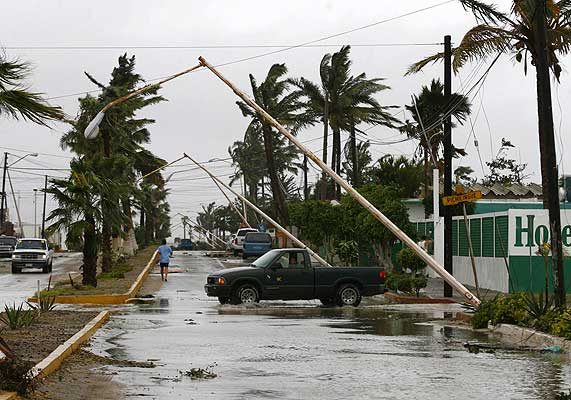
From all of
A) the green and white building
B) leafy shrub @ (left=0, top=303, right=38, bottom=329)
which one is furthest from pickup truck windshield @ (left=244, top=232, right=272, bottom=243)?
leafy shrub @ (left=0, top=303, right=38, bottom=329)

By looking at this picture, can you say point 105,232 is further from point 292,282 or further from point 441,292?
point 292,282

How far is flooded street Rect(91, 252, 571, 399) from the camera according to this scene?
40.5ft

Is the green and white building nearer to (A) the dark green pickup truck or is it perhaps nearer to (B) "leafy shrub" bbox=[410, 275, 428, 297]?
(B) "leafy shrub" bbox=[410, 275, 428, 297]

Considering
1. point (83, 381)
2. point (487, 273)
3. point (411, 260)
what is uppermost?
point (411, 260)

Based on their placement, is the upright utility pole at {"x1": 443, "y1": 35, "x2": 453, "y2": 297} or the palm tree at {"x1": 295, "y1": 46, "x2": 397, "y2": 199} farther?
the palm tree at {"x1": 295, "y1": 46, "x2": 397, "y2": 199}

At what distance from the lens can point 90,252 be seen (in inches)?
1352

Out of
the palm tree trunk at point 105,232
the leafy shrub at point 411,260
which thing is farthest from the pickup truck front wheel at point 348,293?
the palm tree trunk at point 105,232

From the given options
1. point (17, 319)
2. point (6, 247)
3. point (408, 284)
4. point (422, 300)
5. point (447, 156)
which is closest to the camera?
point (17, 319)

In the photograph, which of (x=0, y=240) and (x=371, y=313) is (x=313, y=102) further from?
(x=371, y=313)

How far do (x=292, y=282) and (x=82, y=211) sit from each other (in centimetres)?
817

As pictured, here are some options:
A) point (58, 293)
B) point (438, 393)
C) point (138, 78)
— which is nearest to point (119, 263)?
point (138, 78)

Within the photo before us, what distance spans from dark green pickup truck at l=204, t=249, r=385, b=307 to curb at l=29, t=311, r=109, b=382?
759 centimetres

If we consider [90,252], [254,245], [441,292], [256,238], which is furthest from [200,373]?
[256,238]

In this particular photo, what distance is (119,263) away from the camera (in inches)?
2108
